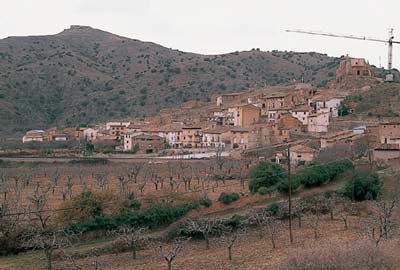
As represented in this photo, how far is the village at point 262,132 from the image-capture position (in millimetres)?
42969

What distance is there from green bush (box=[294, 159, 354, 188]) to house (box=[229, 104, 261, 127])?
24.9m

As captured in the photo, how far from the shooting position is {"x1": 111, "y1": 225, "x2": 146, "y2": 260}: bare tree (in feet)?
72.8

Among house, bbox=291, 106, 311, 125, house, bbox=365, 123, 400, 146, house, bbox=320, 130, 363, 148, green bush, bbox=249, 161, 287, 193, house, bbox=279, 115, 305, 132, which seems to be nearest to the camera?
green bush, bbox=249, 161, 287, 193

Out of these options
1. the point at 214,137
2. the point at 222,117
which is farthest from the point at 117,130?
the point at 214,137

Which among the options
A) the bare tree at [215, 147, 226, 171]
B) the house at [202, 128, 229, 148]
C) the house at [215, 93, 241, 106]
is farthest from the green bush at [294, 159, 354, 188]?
the house at [215, 93, 241, 106]

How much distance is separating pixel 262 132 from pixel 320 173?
20232 mm

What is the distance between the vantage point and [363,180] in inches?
1182

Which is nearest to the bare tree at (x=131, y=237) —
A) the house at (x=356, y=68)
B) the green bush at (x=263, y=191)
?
the green bush at (x=263, y=191)

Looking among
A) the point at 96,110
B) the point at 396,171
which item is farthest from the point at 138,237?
the point at 96,110

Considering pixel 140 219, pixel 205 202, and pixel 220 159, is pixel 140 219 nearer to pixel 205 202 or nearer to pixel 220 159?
pixel 205 202

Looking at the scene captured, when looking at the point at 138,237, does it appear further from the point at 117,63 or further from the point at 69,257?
the point at 117,63

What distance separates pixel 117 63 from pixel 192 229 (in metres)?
95.3

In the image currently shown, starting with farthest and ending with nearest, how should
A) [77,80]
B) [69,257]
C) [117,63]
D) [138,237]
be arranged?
[117,63] → [77,80] → [138,237] → [69,257]

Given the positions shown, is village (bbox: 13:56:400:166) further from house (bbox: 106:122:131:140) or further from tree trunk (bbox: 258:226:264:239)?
tree trunk (bbox: 258:226:264:239)
